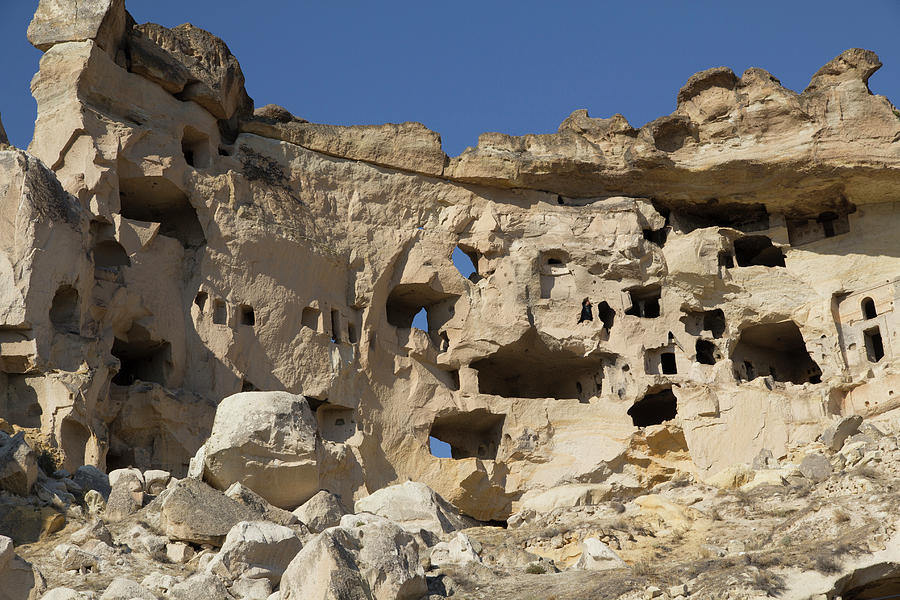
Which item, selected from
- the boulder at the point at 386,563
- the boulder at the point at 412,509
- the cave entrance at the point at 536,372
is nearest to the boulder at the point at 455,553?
the boulder at the point at 386,563

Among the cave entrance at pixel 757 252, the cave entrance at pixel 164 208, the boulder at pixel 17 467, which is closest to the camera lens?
the boulder at pixel 17 467

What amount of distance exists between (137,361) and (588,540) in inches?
499

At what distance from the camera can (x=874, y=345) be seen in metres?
32.9

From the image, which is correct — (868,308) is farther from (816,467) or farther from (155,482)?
(155,482)

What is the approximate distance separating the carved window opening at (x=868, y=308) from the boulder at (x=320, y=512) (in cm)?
1870

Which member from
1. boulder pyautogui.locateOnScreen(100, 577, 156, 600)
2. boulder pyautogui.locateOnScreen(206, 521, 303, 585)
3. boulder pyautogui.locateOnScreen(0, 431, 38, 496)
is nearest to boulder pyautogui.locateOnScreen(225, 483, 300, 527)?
boulder pyautogui.locateOnScreen(206, 521, 303, 585)

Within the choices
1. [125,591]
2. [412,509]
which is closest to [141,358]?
[412,509]

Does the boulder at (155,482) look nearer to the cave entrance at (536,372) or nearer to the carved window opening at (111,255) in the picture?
the carved window opening at (111,255)

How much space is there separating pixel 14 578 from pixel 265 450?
487cm

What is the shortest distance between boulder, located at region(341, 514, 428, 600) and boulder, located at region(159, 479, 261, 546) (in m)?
2.06

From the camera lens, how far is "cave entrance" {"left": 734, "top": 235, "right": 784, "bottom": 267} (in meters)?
36.0

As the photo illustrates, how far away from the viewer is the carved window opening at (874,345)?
106ft

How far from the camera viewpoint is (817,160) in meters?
32.8

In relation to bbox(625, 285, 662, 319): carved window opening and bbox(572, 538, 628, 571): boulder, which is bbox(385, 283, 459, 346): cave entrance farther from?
bbox(572, 538, 628, 571): boulder
